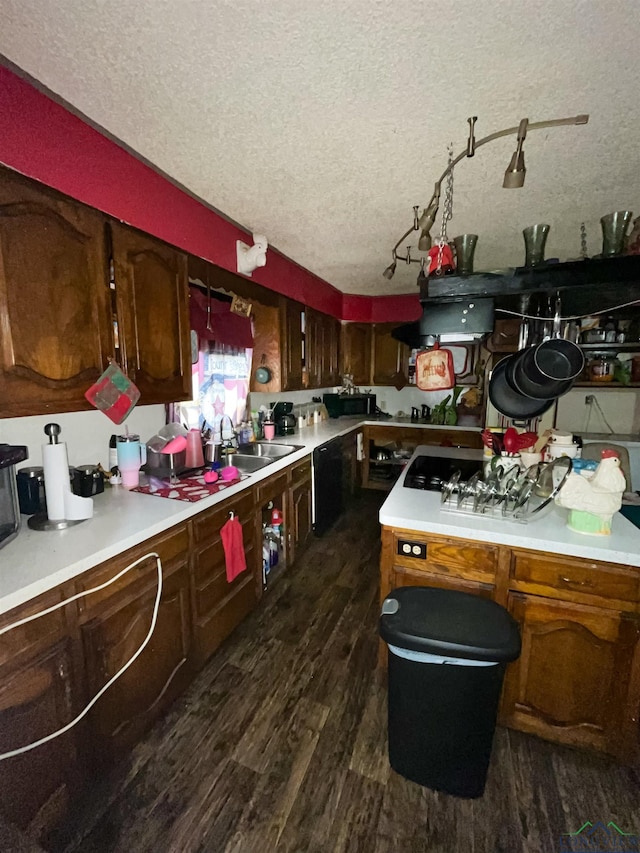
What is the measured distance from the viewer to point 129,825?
3.84 ft

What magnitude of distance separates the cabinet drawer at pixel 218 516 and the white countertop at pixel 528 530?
829mm

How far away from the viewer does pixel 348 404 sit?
438cm

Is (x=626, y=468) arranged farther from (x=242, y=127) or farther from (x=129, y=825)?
(x=129, y=825)

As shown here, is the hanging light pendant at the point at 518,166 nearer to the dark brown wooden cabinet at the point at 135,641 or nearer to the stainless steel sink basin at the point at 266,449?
the dark brown wooden cabinet at the point at 135,641

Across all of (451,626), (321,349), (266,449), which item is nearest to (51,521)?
(451,626)

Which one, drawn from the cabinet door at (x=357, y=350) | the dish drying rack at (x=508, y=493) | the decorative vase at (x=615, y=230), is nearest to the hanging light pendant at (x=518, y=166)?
the decorative vase at (x=615, y=230)

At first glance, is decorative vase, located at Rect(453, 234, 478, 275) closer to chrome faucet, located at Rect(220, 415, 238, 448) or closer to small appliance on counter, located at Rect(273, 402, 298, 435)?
chrome faucet, located at Rect(220, 415, 238, 448)

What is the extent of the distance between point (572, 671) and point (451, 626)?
0.58 metres

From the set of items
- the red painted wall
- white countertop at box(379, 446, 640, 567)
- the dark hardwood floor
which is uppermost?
the red painted wall

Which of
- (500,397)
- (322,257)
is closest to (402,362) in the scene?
(322,257)

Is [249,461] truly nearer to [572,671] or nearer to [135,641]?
[135,641]

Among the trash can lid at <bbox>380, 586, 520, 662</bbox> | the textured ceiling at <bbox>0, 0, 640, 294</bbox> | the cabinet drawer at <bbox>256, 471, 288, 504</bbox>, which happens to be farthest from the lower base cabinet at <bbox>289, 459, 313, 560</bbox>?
the textured ceiling at <bbox>0, 0, 640, 294</bbox>

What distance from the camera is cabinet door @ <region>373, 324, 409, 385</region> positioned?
4387 mm

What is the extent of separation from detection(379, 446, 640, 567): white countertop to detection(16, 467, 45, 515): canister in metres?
1.40
